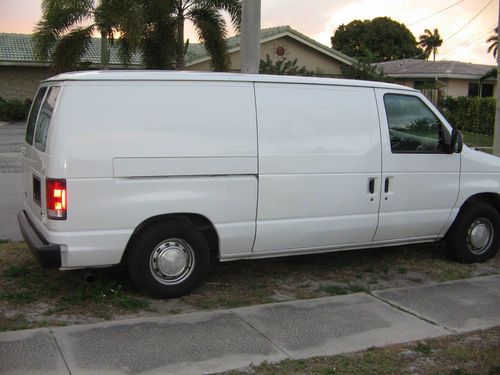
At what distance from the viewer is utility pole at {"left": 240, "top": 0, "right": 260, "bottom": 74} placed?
28.0 ft

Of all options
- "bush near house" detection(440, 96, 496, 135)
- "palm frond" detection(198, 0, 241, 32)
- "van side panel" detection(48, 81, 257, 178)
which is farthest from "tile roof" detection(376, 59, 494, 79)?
"van side panel" detection(48, 81, 257, 178)

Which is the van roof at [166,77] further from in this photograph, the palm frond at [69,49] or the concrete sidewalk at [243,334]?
the palm frond at [69,49]

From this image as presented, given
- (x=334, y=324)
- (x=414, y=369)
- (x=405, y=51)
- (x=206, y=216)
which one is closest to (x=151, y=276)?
(x=206, y=216)

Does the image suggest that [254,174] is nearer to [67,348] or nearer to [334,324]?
[334,324]

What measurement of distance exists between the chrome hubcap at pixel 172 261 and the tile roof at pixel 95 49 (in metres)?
18.7

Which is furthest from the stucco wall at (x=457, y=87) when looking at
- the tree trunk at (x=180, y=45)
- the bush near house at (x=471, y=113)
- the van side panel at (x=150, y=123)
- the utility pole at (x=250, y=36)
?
the van side panel at (x=150, y=123)

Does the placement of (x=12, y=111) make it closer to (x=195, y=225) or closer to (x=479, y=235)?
(x=195, y=225)

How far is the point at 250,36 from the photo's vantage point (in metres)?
8.63

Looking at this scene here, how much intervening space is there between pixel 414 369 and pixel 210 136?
97.9 inches

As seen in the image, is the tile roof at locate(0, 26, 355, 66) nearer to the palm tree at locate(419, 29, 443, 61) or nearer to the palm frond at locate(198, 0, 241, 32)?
the palm frond at locate(198, 0, 241, 32)

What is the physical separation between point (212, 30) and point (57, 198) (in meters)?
15.2

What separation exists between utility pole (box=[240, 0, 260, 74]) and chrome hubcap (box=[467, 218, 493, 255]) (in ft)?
12.5

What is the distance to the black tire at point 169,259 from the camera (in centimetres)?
498

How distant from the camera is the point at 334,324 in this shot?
4789 mm
